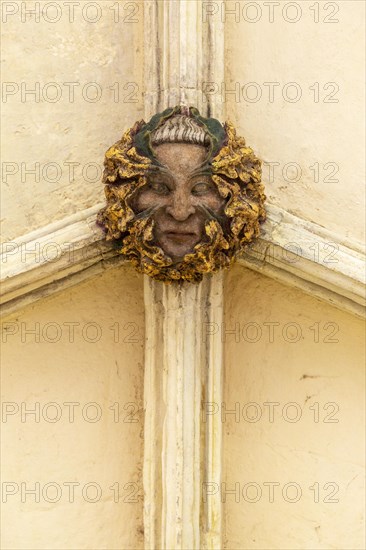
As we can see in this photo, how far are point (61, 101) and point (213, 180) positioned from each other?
71 cm

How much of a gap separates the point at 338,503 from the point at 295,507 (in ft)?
0.47

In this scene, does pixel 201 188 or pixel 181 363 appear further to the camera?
pixel 181 363

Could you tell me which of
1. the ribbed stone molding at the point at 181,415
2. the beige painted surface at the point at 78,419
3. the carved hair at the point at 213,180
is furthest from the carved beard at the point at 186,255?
the beige painted surface at the point at 78,419

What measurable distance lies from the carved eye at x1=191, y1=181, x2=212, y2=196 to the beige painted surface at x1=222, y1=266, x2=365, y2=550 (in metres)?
0.46

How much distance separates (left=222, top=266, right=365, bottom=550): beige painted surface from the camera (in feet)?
11.5

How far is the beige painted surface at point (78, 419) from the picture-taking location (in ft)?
11.4

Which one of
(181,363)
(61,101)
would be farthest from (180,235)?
(61,101)

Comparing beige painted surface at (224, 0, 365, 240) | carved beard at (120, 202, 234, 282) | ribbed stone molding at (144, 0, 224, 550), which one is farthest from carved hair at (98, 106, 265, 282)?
beige painted surface at (224, 0, 365, 240)

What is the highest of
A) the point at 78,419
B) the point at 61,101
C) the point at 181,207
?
the point at 61,101

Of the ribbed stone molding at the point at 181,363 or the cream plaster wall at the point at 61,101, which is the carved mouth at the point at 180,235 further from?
the cream plaster wall at the point at 61,101

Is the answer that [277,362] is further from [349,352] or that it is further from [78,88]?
[78,88]

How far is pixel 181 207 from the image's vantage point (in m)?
3.08

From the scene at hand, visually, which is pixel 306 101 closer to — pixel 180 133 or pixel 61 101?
pixel 180 133

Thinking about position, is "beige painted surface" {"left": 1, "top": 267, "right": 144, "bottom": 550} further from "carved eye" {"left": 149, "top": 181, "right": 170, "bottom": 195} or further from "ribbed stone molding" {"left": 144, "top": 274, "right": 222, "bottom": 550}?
"carved eye" {"left": 149, "top": 181, "right": 170, "bottom": 195}
